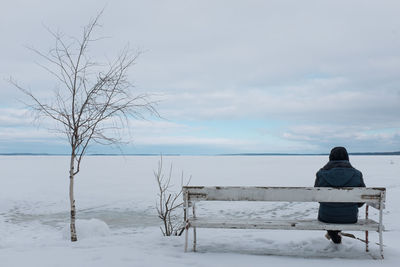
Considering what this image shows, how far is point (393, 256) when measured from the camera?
16.4 ft

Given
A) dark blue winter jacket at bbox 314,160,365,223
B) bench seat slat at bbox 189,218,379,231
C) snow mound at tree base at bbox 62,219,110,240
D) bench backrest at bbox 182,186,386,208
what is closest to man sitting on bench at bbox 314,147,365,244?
dark blue winter jacket at bbox 314,160,365,223

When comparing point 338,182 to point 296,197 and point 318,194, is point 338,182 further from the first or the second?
point 296,197

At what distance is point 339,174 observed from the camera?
5.28 m

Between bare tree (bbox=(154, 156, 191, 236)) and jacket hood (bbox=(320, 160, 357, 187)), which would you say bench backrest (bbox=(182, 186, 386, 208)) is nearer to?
jacket hood (bbox=(320, 160, 357, 187))

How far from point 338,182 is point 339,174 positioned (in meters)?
0.12

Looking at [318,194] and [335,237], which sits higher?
[318,194]

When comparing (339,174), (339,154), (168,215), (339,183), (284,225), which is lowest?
(168,215)

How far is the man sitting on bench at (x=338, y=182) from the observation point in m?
5.12

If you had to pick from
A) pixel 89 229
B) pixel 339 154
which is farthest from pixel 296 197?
Result: pixel 89 229

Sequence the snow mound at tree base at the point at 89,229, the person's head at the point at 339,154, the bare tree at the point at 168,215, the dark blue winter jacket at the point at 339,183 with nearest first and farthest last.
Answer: the dark blue winter jacket at the point at 339,183, the person's head at the point at 339,154, the bare tree at the point at 168,215, the snow mound at tree base at the point at 89,229

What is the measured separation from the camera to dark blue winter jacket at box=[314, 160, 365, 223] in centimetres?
512

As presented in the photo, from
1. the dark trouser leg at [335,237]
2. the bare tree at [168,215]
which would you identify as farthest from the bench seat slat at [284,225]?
the bare tree at [168,215]

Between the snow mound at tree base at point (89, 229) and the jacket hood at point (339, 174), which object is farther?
the snow mound at tree base at point (89, 229)

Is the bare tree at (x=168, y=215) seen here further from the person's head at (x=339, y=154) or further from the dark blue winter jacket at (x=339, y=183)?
the person's head at (x=339, y=154)
